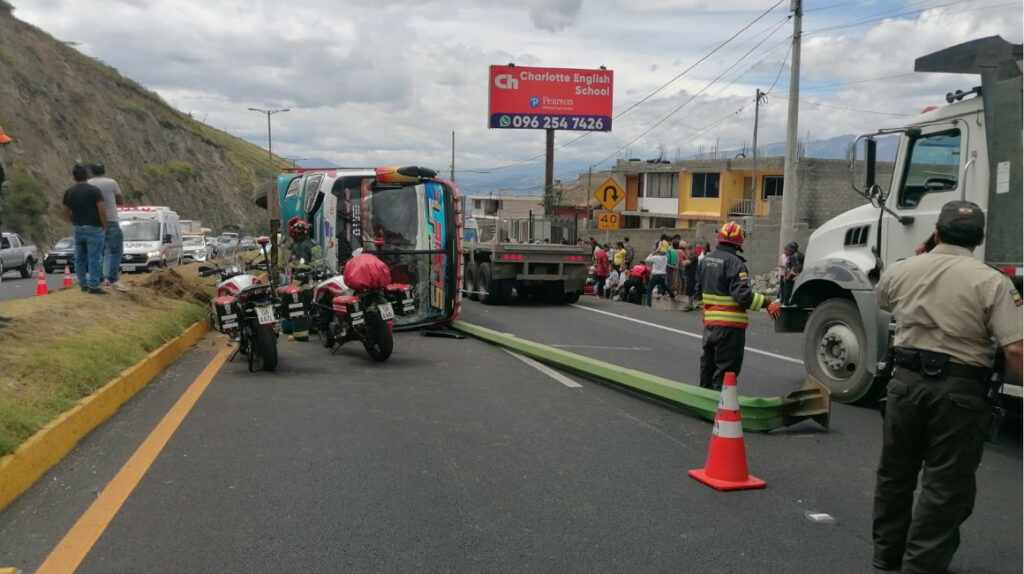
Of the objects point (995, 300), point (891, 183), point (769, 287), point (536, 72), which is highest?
point (536, 72)

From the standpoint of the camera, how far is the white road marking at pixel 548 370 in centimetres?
920

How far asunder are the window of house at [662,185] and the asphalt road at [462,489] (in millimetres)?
42677

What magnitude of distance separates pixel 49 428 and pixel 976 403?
5.56 metres

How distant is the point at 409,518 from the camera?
194 inches

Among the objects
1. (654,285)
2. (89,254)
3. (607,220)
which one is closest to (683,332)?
(654,285)

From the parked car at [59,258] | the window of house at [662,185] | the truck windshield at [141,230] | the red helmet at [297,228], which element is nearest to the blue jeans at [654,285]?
the red helmet at [297,228]

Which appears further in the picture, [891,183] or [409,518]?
[891,183]

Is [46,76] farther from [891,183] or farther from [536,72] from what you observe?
[891,183]

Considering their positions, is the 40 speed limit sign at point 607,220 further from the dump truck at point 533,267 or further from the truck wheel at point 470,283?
the truck wheel at point 470,283

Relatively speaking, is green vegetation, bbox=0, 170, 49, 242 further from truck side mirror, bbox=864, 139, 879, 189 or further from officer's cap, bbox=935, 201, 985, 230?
officer's cap, bbox=935, 201, 985, 230

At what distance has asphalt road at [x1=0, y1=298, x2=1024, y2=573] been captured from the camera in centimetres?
445

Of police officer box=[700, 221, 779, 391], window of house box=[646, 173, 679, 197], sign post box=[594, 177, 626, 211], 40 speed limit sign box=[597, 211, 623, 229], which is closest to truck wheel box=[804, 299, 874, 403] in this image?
police officer box=[700, 221, 779, 391]

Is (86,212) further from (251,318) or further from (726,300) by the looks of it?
(726,300)

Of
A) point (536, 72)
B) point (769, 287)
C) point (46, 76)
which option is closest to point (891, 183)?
point (769, 287)
